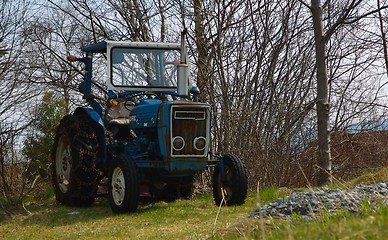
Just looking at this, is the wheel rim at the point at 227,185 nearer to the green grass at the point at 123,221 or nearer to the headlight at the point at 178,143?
the green grass at the point at 123,221

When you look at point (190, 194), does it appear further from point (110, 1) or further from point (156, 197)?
point (110, 1)

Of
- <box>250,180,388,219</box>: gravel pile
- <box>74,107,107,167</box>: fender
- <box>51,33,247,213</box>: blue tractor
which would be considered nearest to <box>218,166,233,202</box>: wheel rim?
<box>51,33,247,213</box>: blue tractor

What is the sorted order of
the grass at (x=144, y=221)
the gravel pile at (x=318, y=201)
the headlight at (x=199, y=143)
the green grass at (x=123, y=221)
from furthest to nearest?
the headlight at (x=199, y=143)
the green grass at (x=123, y=221)
the grass at (x=144, y=221)
the gravel pile at (x=318, y=201)

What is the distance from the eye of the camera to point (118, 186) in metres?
7.78

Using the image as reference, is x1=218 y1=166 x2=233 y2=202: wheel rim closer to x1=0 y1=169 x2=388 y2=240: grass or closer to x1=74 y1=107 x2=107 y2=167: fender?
x1=0 y1=169 x2=388 y2=240: grass

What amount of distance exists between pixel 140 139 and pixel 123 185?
2.55ft

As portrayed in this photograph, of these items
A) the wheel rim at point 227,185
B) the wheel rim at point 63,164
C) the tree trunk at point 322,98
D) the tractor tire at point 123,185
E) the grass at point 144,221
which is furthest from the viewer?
the tree trunk at point 322,98

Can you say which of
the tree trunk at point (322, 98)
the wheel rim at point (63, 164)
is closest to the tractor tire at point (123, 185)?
the wheel rim at point (63, 164)

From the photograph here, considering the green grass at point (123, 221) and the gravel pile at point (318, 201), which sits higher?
the gravel pile at point (318, 201)

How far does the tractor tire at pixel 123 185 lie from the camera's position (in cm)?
745

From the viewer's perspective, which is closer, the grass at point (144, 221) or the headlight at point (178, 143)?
the grass at point (144, 221)

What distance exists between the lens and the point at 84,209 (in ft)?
27.9

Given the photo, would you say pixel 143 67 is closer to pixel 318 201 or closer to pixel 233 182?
pixel 233 182

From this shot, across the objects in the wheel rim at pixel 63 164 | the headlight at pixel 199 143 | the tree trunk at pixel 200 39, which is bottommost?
the wheel rim at pixel 63 164
